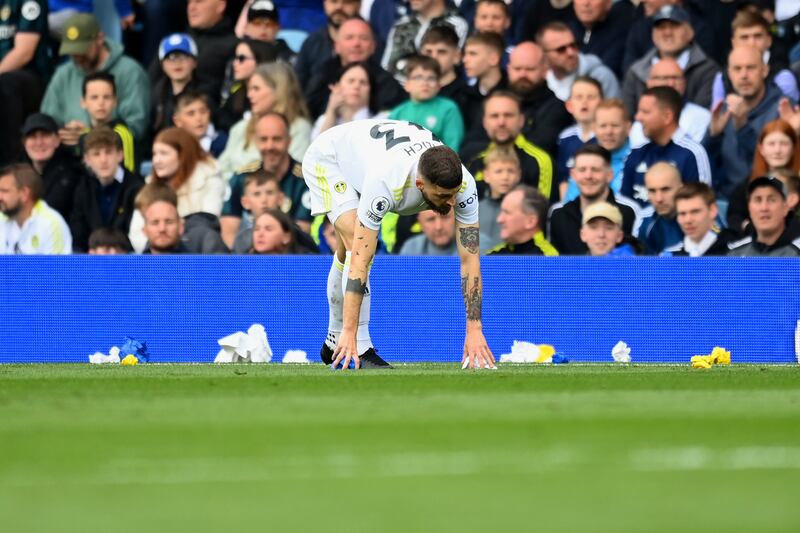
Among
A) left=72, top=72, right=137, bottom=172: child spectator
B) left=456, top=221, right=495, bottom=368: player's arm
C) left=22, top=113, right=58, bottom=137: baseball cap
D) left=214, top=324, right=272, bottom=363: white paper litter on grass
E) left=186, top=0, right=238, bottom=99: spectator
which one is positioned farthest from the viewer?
left=186, top=0, right=238, bottom=99: spectator

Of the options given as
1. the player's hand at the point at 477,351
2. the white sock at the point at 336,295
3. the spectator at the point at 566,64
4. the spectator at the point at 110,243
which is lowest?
the player's hand at the point at 477,351

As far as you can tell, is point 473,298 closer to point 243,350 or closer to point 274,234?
point 243,350

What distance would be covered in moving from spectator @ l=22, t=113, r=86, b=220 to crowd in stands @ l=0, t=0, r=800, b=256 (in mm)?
21

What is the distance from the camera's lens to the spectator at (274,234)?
1494 centimetres

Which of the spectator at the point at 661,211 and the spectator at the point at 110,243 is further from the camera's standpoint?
the spectator at the point at 110,243

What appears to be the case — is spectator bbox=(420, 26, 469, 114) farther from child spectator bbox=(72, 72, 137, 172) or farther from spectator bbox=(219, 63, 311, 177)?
child spectator bbox=(72, 72, 137, 172)

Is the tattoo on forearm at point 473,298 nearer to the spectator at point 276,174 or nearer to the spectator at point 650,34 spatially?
the spectator at point 276,174

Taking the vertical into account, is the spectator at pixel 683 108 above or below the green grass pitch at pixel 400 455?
above

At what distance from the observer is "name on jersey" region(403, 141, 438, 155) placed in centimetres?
1026

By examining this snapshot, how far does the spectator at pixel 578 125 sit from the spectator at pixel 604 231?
77 centimetres

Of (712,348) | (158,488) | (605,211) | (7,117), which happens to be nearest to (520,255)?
(605,211)

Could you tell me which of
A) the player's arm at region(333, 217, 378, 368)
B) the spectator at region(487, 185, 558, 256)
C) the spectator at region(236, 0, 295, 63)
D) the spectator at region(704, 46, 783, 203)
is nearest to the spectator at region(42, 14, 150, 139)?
the spectator at region(236, 0, 295, 63)

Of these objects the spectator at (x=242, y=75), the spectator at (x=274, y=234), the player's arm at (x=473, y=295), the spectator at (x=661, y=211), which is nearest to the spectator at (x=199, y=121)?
the spectator at (x=242, y=75)

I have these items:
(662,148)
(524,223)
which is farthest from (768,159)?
(524,223)
